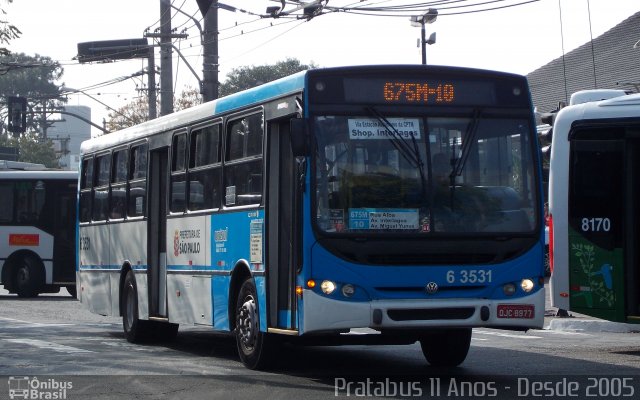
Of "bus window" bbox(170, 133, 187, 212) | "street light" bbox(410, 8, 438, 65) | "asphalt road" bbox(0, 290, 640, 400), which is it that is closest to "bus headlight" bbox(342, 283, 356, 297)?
"asphalt road" bbox(0, 290, 640, 400)

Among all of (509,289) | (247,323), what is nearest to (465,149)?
(509,289)

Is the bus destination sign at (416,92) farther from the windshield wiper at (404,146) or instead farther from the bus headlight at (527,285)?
the bus headlight at (527,285)

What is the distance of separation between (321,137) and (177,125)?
438 cm

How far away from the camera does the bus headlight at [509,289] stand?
11.5 meters

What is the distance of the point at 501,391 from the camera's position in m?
10.9

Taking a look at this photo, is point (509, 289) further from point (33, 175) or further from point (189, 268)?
point (33, 175)

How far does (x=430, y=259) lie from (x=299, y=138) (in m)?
1.63

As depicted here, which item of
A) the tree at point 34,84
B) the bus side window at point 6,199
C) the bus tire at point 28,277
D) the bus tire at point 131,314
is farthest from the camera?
the tree at point 34,84

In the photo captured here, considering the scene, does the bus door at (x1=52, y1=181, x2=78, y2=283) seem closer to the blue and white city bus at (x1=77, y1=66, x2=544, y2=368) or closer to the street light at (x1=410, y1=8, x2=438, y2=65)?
the street light at (x1=410, y1=8, x2=438, y2=65)

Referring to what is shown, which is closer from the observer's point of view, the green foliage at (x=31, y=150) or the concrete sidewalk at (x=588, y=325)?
the concrete sidewalk at (x=588, y=325)

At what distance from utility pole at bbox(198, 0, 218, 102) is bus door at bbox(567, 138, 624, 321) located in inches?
417

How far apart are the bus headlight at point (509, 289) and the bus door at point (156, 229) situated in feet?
19.2

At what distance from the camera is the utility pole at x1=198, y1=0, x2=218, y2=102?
24359mm

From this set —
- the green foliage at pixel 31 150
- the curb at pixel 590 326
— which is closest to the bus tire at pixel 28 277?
the curb at pixel 590 326
